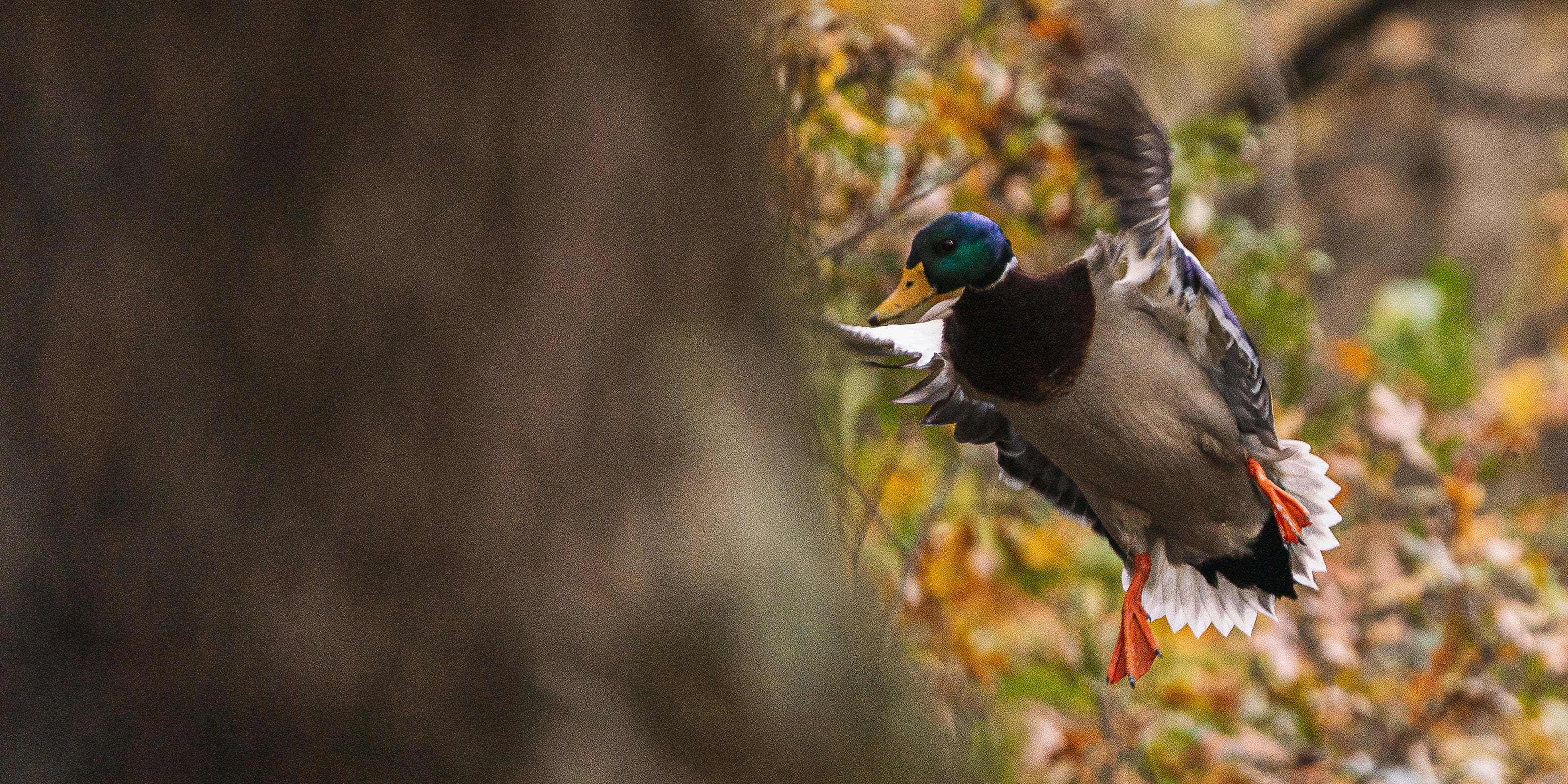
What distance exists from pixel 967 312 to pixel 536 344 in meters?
0.36

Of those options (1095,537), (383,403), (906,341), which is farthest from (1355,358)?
(383,403)

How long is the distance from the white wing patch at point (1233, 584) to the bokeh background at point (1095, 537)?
0.39m

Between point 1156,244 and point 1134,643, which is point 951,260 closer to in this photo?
point 1156,244

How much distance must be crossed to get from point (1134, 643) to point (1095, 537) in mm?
1789

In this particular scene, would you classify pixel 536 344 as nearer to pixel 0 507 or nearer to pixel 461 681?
pixel 461 681

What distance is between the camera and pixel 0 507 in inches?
34.2

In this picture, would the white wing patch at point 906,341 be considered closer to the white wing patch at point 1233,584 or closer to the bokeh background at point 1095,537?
the white wing patch at point 1233,584

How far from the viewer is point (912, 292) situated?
2.71ft

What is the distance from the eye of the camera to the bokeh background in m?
2.25

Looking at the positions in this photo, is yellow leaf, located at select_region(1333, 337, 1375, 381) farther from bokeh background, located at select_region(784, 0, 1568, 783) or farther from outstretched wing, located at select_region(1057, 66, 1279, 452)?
outstretched wing, located at select_region(1057, 66, 1279, 452)

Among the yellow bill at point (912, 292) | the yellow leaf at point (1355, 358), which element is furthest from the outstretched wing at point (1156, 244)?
the yellow leaf at point (1355, 358)

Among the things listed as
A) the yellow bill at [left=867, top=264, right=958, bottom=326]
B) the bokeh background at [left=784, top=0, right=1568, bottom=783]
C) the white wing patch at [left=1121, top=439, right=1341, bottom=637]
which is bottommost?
the bokeh background at [left=784, top=0, right=1568, bottom=783]

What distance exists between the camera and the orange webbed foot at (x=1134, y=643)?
0.88 meters

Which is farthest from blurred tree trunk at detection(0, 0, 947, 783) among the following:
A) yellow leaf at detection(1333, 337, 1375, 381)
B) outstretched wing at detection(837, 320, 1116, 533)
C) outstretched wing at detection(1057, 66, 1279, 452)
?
yellow leaf at detection(1333, 337, 1375, 381)
